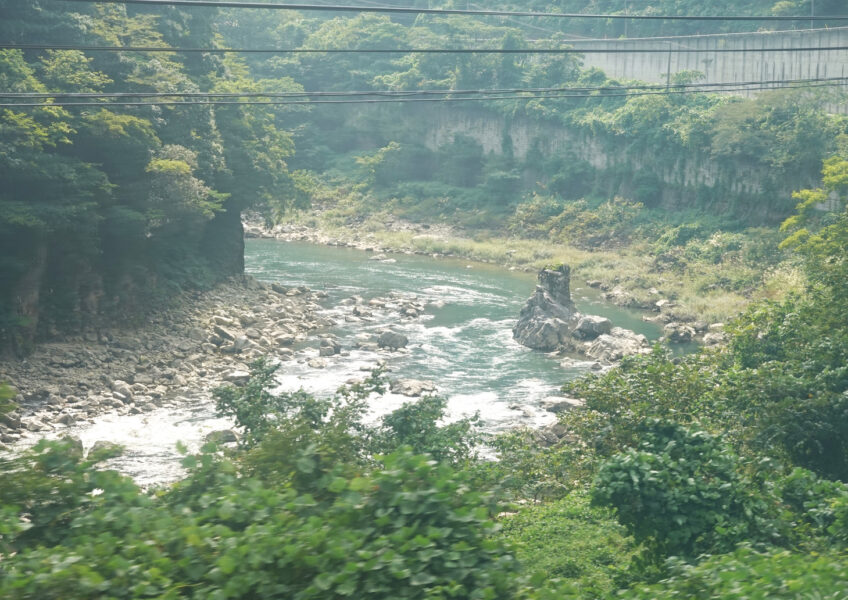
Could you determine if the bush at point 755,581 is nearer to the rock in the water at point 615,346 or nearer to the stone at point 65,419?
the stone at point 65,419

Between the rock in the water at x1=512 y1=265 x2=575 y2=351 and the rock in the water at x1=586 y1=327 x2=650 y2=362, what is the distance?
2.78 feet

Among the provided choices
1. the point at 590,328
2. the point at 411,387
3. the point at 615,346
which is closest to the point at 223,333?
the point at 411,387

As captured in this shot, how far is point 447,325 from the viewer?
23344 millimetres

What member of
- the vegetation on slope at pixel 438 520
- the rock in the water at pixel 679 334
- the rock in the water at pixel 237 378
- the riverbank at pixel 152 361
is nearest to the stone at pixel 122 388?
the riverbank at pixel 152 361

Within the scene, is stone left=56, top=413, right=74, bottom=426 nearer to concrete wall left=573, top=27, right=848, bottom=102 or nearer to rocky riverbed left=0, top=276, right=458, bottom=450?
rocky riverbed left=0, top=276, right=458, bottom=450

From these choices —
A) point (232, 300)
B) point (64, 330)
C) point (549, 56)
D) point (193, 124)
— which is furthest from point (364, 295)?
point (549, 56)

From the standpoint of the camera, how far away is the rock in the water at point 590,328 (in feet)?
72.7

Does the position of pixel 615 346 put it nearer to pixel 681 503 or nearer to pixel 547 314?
pixel 547 314

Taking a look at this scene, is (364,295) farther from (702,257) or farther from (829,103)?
(829,103)

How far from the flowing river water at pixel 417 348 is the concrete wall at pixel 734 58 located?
10027 mm

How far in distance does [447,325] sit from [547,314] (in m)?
2.68

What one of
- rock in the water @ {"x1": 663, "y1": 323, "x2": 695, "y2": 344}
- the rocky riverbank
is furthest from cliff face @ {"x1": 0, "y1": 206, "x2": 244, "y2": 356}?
rock in the water @ {"x1": 663, "y1": 323, "x2": 695, "y2": 344}

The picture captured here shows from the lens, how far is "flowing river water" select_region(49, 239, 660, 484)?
15500 mm

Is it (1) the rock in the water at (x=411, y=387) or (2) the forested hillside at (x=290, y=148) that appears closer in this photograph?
(2) the forested hillside at (x=290, y=148)
